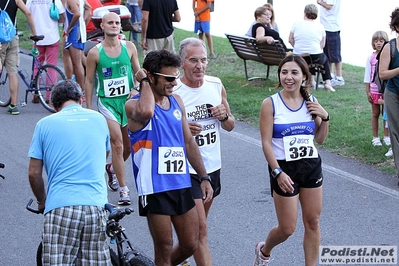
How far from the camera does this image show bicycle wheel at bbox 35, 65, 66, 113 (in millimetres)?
11984

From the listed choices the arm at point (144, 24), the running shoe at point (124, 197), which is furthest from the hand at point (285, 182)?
the arm at point (144, 24)

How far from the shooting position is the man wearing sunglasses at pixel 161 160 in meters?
4.93

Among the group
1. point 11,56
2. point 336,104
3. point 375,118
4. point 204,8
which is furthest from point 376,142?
point 204,8

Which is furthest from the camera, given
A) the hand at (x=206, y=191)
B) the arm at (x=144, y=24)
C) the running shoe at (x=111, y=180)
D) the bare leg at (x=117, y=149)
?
the arm at (x=144, y=24)

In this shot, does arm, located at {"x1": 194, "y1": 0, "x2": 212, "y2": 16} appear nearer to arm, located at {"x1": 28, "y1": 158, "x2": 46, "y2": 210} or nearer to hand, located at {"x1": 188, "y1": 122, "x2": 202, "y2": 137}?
hand, located at {"x1": 188, "y1": 122, "x2": 202, "y2": 137}

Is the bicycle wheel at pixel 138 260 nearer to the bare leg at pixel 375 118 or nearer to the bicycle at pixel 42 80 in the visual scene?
the bare leg at pixel 375 118

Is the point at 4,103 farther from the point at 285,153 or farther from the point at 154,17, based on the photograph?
the point at 285,153

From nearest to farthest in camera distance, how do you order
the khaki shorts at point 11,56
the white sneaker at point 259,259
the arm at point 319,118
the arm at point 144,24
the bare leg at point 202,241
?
the bare leg at point 202,241
the arm at point 319,118
the white sneaker at point 259,259
the khaki shorts at point 11,56
the arm at point 144,24

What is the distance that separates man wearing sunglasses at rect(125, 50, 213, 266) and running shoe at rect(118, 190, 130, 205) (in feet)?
8.51

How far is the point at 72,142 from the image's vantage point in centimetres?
473

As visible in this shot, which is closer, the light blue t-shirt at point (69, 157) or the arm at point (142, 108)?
the light blue t-shirt at point (69, 157)

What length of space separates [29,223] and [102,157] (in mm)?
2681

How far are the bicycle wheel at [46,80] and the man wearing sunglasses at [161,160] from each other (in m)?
7.07

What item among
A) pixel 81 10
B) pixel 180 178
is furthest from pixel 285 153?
pixel 81 10
